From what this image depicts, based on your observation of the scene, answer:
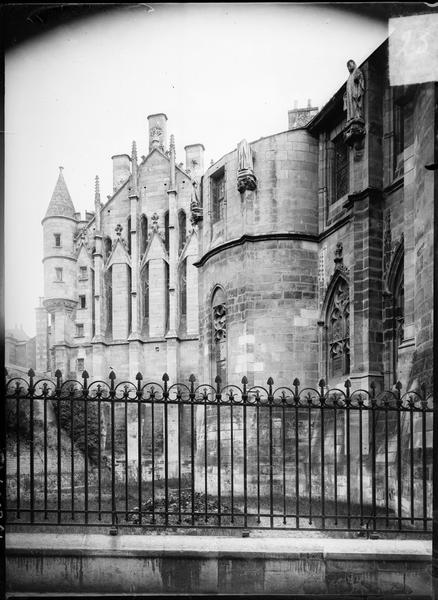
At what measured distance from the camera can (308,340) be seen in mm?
14438

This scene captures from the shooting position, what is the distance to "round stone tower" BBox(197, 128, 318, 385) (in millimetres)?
14367

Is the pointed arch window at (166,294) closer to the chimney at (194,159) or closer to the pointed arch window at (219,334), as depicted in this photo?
the chimney at (194,159)

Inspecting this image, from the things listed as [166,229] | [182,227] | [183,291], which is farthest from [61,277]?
[182,227]

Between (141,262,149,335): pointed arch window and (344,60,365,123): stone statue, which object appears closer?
(344,60,365,123): stone statue

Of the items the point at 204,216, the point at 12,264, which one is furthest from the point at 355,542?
the point at 204,216

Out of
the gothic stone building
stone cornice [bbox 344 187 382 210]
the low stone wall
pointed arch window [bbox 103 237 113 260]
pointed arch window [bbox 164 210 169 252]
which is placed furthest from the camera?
pointed arch window [bbox 103 237 113 260]

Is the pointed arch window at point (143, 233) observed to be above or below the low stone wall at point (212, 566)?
above

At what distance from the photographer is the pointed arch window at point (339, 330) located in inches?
534

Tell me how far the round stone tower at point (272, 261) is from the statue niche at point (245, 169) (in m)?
0.02

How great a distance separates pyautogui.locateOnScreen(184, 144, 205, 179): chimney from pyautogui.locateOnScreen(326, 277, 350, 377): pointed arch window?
14996mm

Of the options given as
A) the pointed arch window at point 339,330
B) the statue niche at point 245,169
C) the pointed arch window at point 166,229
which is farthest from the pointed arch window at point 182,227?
the pointed arch window at point 339,330

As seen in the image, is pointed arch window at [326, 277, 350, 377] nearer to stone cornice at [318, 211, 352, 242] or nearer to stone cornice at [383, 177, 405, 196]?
stone cornice at [318, 211, 352, 242]

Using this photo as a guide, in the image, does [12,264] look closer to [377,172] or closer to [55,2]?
[55,2]

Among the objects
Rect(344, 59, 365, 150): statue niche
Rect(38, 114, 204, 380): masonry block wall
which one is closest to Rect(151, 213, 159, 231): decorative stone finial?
Rect(38, 114, 204, 380): masonry block wall
